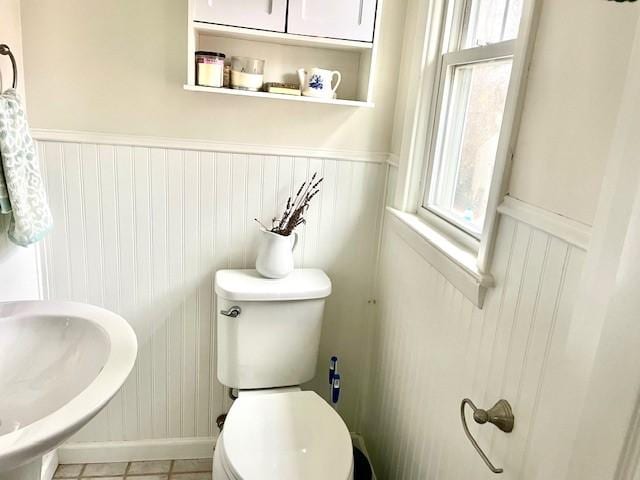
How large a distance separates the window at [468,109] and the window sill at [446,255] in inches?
2.1

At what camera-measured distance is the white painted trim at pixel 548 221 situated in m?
0.77

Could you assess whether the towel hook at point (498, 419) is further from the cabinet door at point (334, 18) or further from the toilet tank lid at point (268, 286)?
the cabinet door at point (334, 18)

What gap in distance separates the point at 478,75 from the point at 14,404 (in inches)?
56.2

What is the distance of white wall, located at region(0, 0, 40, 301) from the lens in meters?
1.40

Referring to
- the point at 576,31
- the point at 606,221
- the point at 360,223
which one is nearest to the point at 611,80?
the point at 576,31

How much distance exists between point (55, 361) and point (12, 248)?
0.48 metres

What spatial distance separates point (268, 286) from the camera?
5.54ft

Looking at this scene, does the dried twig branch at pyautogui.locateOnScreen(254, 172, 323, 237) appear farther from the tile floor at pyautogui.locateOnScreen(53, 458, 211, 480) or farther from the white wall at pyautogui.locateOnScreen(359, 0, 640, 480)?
the tile floor at pyautogui.locateOnScreen(53, 458, 211, 480)

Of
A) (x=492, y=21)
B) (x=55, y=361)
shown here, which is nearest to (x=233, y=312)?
(x=55, y=361)

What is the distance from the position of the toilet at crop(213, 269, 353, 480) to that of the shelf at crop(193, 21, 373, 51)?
0.81m

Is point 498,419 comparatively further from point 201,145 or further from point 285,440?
point 201,145

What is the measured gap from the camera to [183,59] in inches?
63.8

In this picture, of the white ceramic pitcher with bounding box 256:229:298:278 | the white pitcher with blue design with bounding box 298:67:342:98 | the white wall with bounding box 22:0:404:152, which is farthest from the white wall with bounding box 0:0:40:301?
the white pitcher with blue design with bounding box 298:67:342:98

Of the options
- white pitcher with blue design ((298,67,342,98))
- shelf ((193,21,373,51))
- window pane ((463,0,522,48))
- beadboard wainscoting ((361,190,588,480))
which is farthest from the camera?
white pitcher with blue design ((298,67,342,98))
